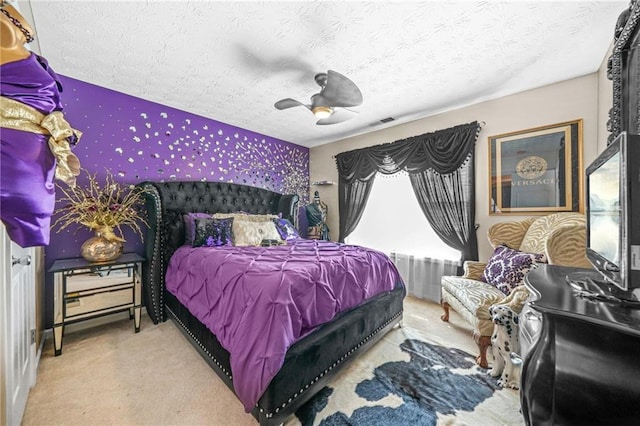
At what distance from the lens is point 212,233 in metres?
2.60

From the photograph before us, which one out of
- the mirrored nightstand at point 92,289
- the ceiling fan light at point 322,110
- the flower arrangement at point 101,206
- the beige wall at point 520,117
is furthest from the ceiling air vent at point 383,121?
the mirrored nightstand at point 92,289

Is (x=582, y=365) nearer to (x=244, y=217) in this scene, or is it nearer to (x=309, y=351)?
(x=309, y=351)

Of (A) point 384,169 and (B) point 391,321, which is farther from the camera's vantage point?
(A) point 384,169

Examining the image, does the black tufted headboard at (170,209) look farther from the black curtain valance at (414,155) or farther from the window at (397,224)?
the window at (397,224)

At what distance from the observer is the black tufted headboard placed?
8.22ft

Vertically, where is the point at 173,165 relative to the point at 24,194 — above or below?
above

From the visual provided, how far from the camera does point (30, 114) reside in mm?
882

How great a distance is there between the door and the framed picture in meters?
3.81

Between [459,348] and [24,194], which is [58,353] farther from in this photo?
[459,348]

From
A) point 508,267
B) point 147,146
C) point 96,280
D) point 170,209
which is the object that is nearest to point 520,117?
point 508,267

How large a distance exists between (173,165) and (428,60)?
3047 mm

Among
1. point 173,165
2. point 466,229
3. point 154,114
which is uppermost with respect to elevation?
point 154,114

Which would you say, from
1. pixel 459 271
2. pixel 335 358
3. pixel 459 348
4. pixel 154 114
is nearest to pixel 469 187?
pixel 459 271

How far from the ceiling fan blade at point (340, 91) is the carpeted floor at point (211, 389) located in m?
2.11
